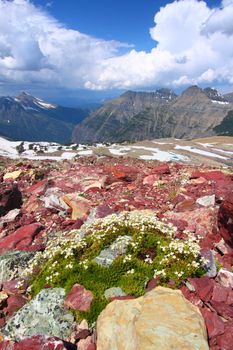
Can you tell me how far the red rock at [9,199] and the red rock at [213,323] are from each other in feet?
42.0

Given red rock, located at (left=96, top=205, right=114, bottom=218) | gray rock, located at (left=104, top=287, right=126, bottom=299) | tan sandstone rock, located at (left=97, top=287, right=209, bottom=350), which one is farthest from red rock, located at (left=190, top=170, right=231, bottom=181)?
tan sandstone rock, located at (left=97, top=287, right=209, bottom=350)

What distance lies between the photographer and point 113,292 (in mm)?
9406

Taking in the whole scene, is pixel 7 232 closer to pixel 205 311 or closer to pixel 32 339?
pixel 32 339

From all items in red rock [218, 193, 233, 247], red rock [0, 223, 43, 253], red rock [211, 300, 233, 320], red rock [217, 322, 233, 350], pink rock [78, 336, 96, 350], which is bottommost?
red rock [0, 223, 43, 253]

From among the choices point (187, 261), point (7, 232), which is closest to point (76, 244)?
point (187, 261)

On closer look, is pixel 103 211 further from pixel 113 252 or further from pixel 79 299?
pixel 79 299

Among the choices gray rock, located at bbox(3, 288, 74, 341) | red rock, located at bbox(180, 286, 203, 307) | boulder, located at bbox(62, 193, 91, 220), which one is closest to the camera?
gray rock, located at bbox(3, 288, 74, 341)

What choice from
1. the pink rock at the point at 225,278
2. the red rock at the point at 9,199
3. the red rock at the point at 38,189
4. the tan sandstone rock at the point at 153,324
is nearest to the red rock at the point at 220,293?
the pink rock at the point at 225,278

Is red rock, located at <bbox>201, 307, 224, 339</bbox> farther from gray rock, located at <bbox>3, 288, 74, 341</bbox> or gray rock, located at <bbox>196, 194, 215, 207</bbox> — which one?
gray rock, located at <bbox>196, 194, 215, 207</bbox>

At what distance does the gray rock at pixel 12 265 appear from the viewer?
1141 cm

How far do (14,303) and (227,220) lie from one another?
6.23 meters

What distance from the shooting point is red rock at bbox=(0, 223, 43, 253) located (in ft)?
45.1

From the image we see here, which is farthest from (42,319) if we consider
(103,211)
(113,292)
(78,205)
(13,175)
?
(13,175)

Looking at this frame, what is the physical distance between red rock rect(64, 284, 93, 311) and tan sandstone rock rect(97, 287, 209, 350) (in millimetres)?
704
